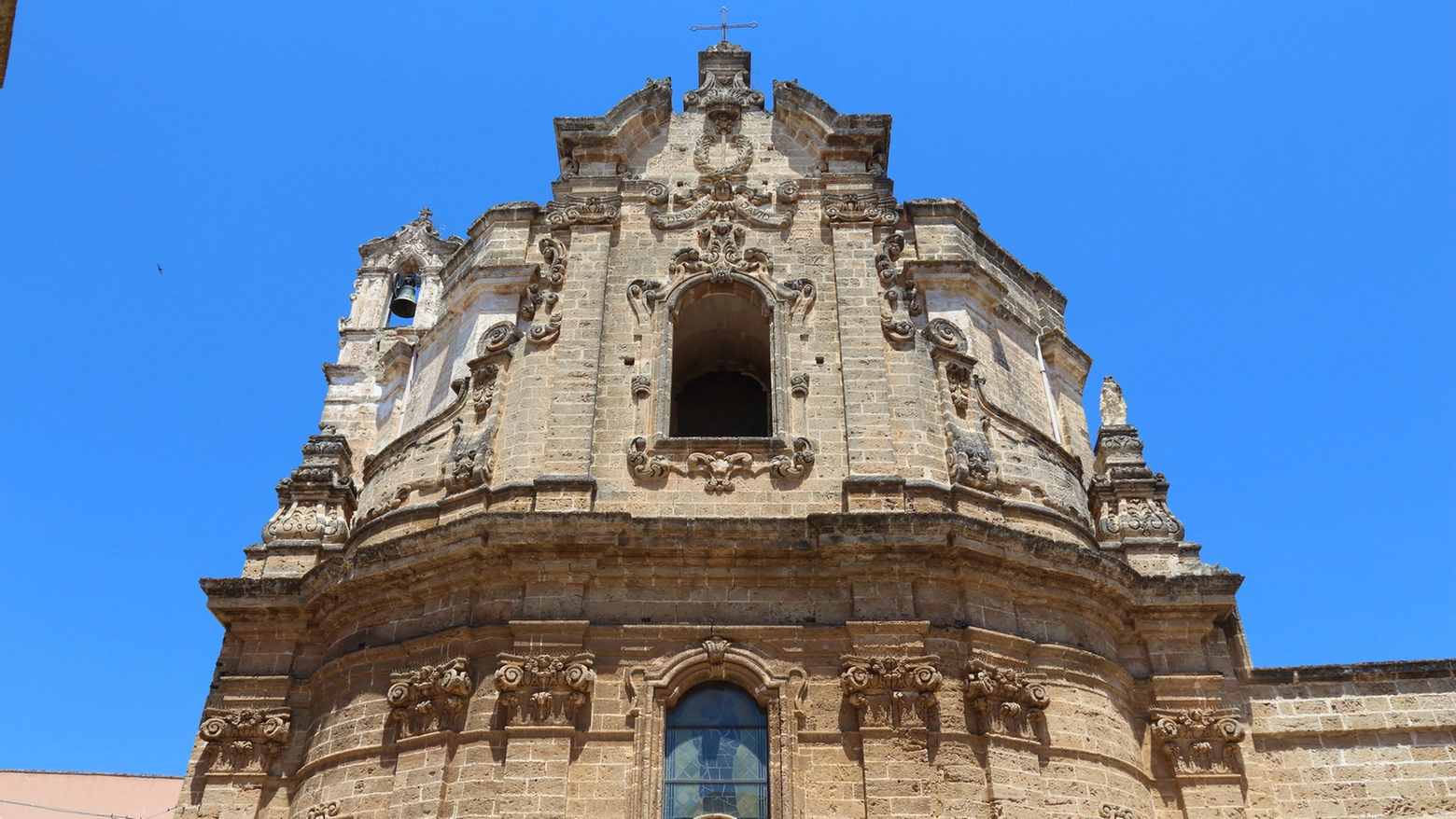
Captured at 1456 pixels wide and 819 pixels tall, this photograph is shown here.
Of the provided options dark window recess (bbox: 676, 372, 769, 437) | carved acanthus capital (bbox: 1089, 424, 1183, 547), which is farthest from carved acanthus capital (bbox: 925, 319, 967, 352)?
dark window recess (bbox: 676, 372, 769, 437)

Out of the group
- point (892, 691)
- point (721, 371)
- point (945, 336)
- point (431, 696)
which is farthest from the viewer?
point (721, 371)

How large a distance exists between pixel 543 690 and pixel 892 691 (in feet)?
9.94

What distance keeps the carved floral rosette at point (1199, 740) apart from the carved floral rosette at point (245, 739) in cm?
835

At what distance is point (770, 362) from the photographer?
13.7 m

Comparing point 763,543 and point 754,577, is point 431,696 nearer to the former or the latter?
point 754,577

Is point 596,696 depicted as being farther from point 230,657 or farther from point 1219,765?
point 1219,765

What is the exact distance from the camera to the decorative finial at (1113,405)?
14578 mm

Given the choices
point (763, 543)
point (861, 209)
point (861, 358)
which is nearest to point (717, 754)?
point (763, 543)

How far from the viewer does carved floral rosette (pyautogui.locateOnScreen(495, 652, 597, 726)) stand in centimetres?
1075

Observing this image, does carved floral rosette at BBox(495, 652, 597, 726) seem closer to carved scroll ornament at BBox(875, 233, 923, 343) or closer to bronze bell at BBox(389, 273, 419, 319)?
carved scroll ornament at BBox(875, 233, 923, 343)

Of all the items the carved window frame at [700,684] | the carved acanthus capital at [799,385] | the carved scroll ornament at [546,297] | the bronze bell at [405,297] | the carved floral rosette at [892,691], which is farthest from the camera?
the bronze bell at [405,297]

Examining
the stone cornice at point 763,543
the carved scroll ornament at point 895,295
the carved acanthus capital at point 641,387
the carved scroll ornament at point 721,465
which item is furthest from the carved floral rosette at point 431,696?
the carved scroll ornament at point 895,295

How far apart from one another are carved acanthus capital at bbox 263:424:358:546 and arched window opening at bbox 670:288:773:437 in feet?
12.8

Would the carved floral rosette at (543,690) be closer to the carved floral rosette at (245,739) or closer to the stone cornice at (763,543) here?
the stone cornice at (763,543)
